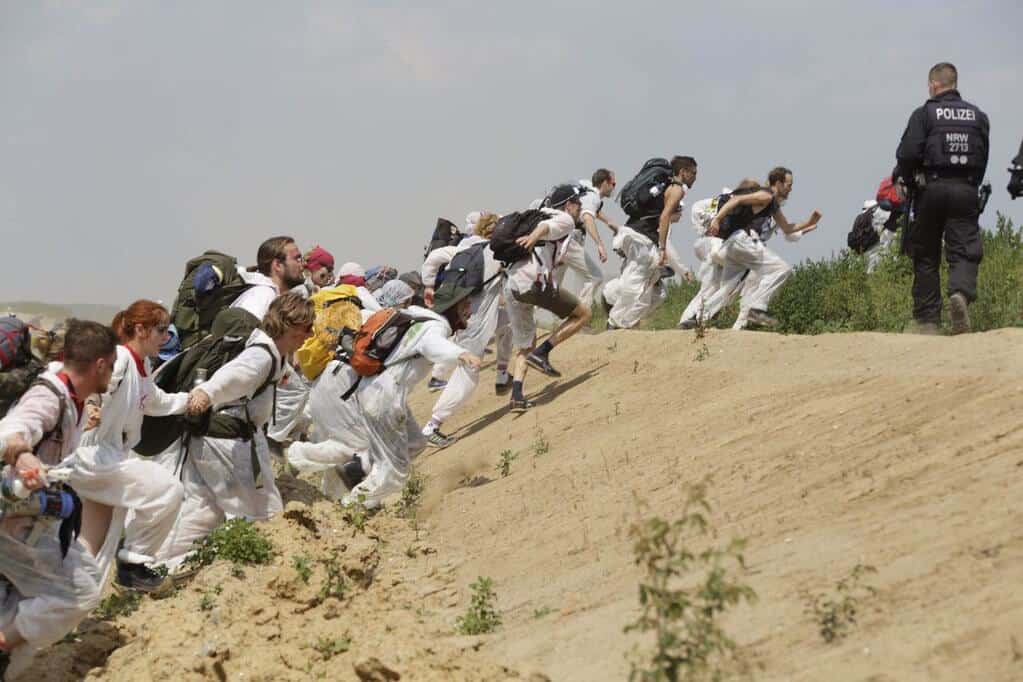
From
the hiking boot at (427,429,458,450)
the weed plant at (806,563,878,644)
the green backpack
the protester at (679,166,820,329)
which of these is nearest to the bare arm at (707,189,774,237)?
the protester at (679,166,820,329)

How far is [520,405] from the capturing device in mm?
13188

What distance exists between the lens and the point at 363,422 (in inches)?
411

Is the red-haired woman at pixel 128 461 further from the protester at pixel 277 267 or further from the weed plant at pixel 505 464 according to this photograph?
the weed plant at pixel 505 464

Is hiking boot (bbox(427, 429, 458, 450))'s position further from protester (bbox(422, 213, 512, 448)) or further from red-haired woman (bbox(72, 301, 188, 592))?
red-haired woman (bbox(72, 301, 188, 592))

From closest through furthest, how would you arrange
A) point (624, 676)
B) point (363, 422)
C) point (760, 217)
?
point (624, 676) < point (363, 422) < point (760, 217)

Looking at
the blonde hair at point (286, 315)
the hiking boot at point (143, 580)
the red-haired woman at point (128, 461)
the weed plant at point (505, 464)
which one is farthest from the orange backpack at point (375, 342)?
the hiking boot at point (143, 580)

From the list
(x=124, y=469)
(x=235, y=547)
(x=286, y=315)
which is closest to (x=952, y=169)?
(x=286, y=315)

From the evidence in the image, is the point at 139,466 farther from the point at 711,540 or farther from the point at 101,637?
the point at 711,540

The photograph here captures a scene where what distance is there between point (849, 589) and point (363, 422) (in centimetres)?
541

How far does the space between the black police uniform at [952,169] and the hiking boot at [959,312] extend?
62mm

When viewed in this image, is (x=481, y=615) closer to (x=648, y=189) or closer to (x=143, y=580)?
(x=143, y=580)

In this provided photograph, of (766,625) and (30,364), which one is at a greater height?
(30,364)

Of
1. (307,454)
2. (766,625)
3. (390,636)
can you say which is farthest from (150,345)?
(766,625)

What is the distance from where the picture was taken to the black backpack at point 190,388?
8.75m
